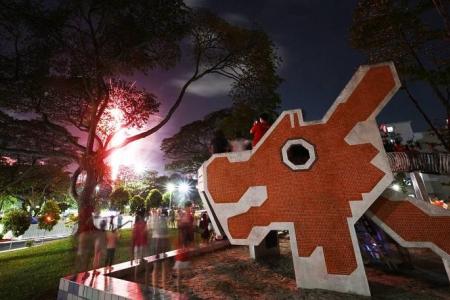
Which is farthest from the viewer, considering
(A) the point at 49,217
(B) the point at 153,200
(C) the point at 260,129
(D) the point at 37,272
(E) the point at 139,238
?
(B) the point at 153,200

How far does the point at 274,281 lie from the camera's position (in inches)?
255

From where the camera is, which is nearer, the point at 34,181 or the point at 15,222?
the point at 15,222

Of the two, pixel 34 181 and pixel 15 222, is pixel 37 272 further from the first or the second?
pixel 34 181

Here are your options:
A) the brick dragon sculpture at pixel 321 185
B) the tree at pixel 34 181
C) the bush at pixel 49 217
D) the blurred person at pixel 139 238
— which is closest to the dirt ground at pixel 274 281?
the brick dragon sculpture at pixel 321 185

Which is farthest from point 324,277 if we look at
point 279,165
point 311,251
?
point 279,165

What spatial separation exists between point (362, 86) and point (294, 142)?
6.29 feet

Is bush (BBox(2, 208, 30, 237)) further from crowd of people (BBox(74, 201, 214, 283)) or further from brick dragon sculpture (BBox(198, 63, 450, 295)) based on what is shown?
brick dragon sculpture (BBox(198, 63, 450, 295))

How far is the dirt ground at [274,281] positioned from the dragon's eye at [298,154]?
2.66m

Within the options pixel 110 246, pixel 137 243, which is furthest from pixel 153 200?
pixel 110 246

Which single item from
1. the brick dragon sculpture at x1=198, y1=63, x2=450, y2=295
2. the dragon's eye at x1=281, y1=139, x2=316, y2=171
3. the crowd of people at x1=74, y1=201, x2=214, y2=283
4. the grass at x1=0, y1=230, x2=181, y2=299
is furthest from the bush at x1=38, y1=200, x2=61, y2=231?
the dragon's eye at x1=281, y1=139, x2=316, y2=171

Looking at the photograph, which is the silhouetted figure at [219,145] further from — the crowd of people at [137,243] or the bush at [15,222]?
the bush at [15,222]

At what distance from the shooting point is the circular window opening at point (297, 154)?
6280 mm

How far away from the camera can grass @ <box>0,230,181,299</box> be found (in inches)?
276

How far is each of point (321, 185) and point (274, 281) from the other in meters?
2.76
